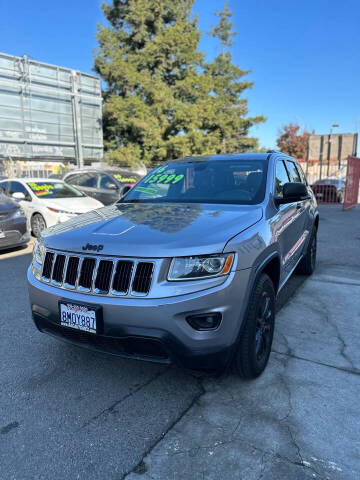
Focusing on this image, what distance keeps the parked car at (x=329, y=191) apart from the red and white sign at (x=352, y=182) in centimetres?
162

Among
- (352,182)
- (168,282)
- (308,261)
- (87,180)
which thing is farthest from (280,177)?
(352,182)

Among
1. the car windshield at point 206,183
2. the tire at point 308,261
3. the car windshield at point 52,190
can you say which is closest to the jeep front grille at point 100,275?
the car windshield at point 206,183

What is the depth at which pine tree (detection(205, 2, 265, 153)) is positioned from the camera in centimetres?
2534

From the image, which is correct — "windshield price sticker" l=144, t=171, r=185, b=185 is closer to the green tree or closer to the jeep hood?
the jeep hood

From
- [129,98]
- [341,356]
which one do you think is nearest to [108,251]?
[341,356]

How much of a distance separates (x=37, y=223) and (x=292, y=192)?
6.90 meters

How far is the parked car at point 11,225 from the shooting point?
6.79 metres

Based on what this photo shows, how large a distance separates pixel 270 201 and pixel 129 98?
23.0m

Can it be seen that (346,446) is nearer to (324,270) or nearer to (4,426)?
(4,426)

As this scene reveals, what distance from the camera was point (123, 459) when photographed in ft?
6.56

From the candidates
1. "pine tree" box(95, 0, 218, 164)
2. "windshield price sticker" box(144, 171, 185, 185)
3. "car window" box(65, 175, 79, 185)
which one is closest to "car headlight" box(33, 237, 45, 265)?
"windshield price sticker" box(144, 171, 185, 185)

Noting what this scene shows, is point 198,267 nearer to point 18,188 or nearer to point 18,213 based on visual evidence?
point 18,213

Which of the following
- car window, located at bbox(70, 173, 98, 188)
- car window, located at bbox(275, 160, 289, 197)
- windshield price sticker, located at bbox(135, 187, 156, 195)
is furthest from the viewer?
car window, located at bbox(70, 173, 98, 188)

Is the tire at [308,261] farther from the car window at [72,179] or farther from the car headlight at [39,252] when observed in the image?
the car window at [72,179]
